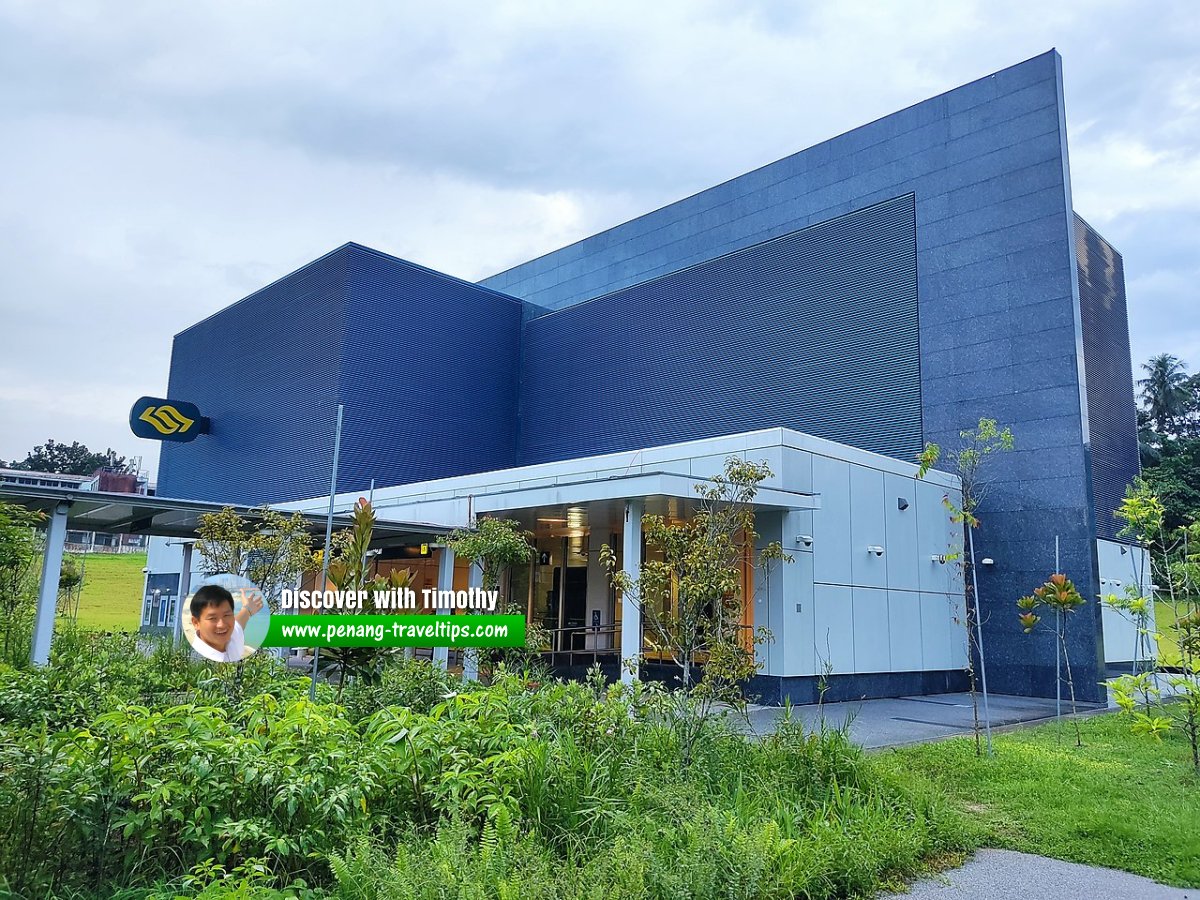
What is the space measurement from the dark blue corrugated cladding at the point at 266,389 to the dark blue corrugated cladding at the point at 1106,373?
19452 millimetres

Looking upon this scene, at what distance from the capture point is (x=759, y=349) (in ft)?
67.0

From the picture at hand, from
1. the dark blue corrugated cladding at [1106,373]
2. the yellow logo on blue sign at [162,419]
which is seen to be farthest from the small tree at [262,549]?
the yellow logo on blue sign at [162,419]

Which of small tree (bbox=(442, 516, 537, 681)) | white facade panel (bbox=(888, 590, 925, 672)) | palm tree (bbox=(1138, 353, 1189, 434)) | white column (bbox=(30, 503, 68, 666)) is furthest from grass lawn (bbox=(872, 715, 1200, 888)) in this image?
palm tree (bbox=(1138, 353, 1189, 434))

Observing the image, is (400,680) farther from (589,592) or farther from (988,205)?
(988,205)

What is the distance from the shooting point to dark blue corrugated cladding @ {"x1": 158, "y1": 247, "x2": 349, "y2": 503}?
24.3 m

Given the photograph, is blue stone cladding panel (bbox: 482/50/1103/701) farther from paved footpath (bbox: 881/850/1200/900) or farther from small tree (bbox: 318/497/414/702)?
small tree (bbox: 318/497/414/702)

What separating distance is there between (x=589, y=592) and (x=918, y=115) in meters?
13.9

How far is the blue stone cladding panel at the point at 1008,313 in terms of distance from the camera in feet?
51.0

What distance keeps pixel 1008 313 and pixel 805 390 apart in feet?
15.4

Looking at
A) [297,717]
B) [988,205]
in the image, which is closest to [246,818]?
[297,717]

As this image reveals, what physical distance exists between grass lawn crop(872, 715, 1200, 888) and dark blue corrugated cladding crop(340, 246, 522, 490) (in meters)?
18.6

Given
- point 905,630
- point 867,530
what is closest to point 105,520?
point 867,530

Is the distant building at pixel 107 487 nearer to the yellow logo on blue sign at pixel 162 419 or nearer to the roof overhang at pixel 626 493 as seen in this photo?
the yellow logo on blue sign at pixel 162 419

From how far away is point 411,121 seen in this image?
43.1ft
